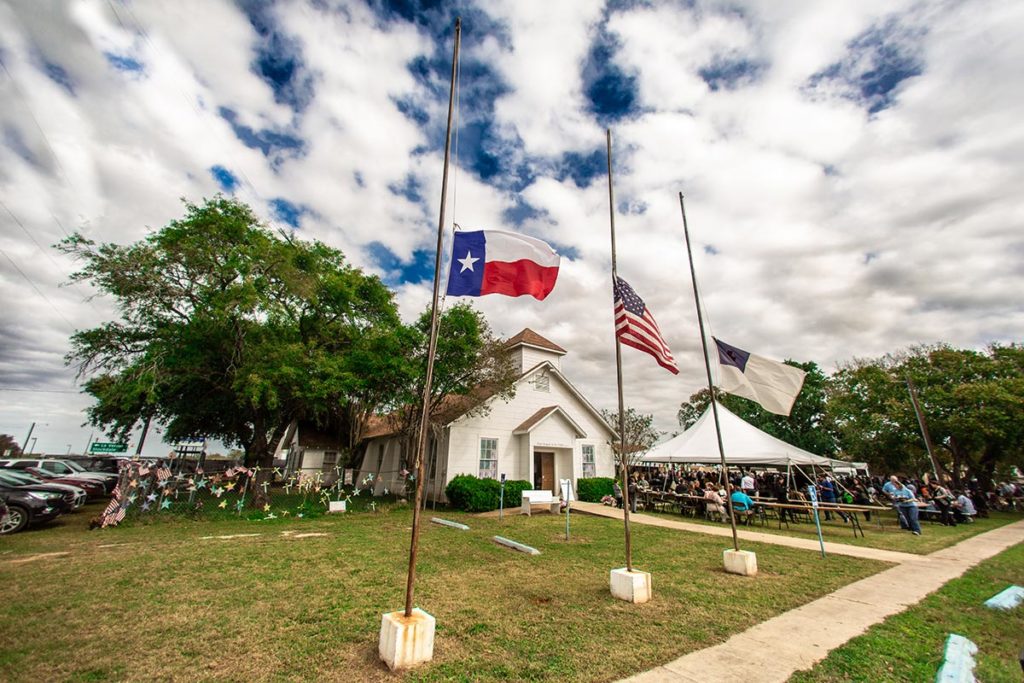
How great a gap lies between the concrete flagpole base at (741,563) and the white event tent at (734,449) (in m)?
10.2

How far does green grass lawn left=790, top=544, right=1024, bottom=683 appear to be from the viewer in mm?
3785

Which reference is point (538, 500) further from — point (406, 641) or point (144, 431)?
point (144, 431)

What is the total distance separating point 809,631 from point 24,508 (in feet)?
57.9

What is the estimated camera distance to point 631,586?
18.9 ft

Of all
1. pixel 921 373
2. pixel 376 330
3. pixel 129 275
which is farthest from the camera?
pixel 921 373

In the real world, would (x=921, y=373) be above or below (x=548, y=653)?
above

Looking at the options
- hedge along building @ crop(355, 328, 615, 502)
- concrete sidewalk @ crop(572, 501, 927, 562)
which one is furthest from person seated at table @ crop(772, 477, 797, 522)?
hedge along building @ crop(355, 328, 615, 502)

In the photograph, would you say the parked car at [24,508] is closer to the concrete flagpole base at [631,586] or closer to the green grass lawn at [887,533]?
the concrete flagpole base at [631,586]

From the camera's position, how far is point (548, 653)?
162 inches

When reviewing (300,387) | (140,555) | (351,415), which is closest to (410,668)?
(140,555)

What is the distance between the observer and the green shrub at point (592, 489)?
20.4 meters

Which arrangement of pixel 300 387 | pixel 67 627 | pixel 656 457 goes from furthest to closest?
pixel 656 457 → pixel 300 387 → pixel 67 627

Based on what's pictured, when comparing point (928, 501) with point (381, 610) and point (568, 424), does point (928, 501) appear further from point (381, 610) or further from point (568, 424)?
point (381, 610)

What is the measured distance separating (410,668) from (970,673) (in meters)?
5.03
